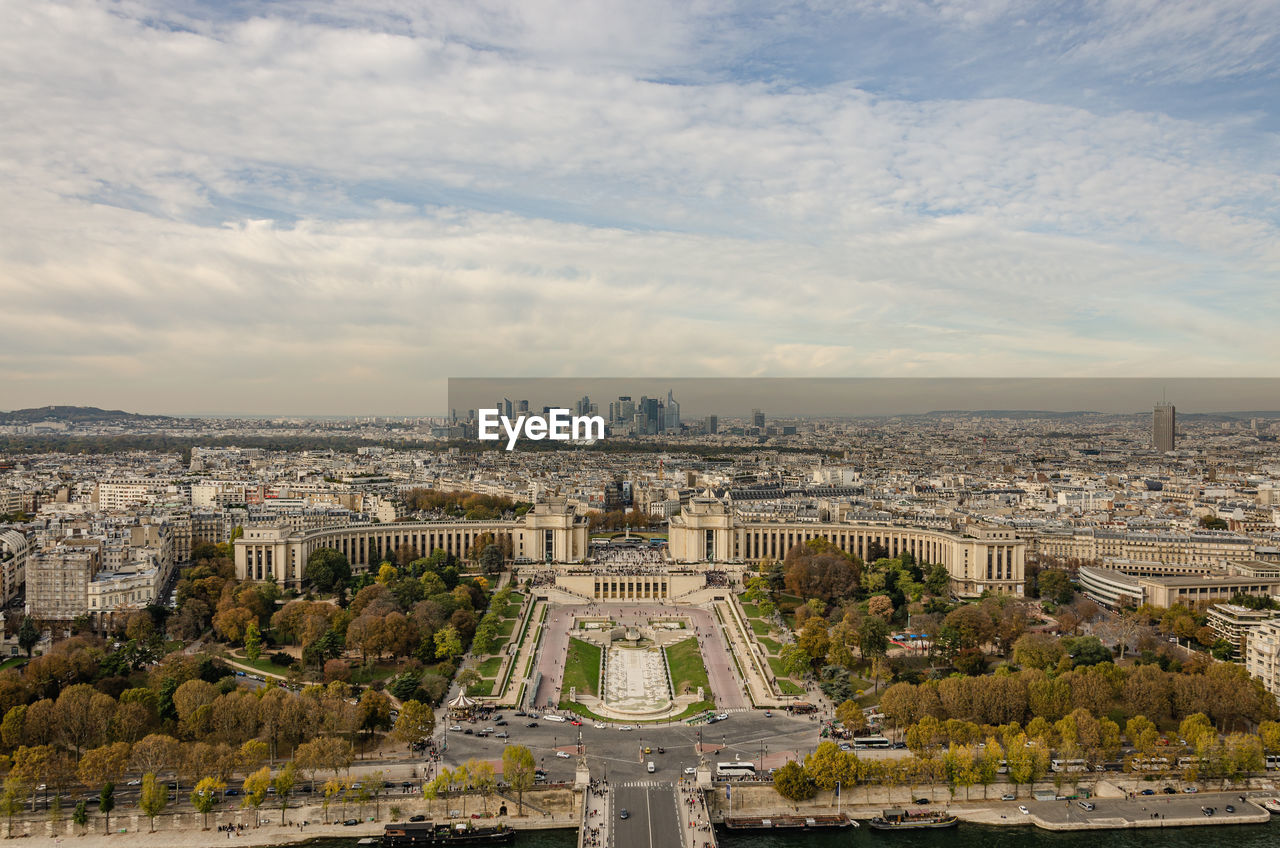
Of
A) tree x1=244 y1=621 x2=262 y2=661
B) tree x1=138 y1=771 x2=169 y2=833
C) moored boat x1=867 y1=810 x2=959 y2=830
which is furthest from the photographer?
tree x1=244 y1=621 x2=262 y2=661

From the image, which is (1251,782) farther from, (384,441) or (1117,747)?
(384,441)

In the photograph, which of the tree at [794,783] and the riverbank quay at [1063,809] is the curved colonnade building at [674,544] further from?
the tree at [794,783]

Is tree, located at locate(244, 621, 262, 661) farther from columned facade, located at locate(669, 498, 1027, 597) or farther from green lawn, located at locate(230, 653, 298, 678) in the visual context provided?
columned facade, located at locate(669, 498, 1027, 597)

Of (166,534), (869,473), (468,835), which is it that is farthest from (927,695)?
(869,473)

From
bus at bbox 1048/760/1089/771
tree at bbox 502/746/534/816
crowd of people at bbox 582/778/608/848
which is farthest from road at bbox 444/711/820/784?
bus at bbox 1048/760/1089/771

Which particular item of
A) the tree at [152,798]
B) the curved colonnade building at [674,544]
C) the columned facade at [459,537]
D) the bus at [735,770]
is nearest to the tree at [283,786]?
the tree at [152,798]
